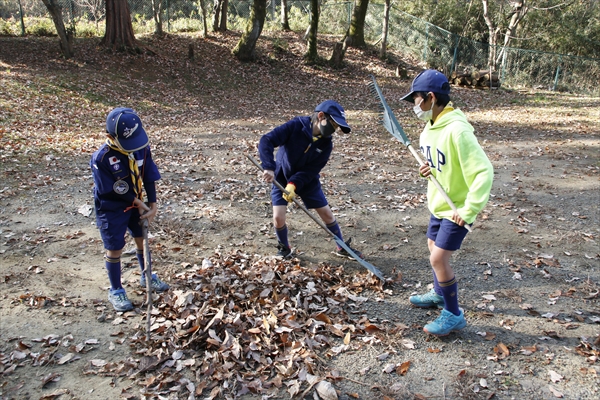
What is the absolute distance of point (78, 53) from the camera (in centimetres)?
1669

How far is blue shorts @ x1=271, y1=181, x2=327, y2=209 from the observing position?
4754 mm

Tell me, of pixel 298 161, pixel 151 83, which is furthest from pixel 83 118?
pixel 298 161

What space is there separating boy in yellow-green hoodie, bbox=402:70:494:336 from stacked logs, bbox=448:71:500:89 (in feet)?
61.2

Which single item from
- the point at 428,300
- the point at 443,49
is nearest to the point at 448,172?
the point at 428,300

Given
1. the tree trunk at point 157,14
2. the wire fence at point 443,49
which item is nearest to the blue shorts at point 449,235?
the tree trunk at point 157,14

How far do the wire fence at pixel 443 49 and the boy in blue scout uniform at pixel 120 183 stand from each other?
65.4 feet

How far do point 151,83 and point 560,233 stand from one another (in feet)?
47.7

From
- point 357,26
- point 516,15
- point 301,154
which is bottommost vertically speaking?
point 301,154

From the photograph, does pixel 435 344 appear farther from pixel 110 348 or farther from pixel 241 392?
pixel 110 348

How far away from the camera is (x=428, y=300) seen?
4242 millimetres

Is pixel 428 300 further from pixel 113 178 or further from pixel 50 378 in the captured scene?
pixel 50 378

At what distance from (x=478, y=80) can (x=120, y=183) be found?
20.0 meters

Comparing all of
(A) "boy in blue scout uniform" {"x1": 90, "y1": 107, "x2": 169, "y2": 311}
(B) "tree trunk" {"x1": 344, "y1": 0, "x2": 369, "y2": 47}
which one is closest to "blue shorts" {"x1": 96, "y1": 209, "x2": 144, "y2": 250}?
(A) "boy in blue scout uniform" {"x1": 90, "y1": 107, "x2": 169, "y2": 311}

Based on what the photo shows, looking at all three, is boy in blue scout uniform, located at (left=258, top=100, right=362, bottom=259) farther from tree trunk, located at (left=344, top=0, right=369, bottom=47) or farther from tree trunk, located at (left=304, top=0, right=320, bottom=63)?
tree trunk, located at (left=344, top=0, right=369, bottom=47)
